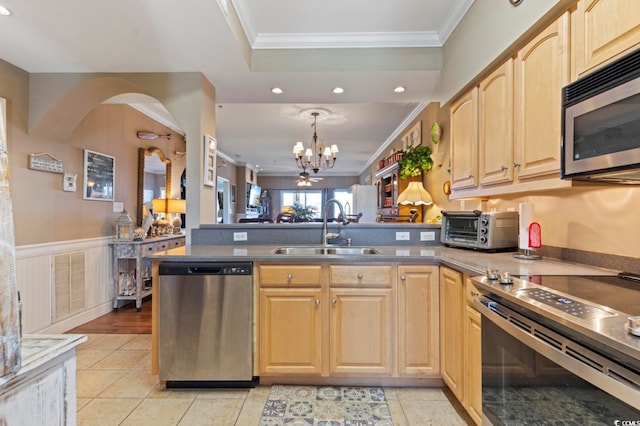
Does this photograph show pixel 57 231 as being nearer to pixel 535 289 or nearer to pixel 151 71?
pixel 151 71

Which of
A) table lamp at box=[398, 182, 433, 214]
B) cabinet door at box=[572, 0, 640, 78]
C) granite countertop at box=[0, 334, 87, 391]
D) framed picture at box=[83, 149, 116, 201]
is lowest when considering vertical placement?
granite countertop at box=[0, 334, 87, 391]

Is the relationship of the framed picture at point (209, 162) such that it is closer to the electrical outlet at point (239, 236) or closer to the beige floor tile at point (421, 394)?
the electrical outlet at point (239, 236)

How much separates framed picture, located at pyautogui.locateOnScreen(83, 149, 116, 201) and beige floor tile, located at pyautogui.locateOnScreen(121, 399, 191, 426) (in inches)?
99.2

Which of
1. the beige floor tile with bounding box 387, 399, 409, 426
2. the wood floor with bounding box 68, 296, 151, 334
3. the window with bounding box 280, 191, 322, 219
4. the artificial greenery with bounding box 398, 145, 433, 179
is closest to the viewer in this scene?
the beige floor tile with bounding box 387, 399, 409, 426

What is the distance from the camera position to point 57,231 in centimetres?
320

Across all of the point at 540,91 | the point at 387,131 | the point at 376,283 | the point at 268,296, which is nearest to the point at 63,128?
the point at 268,296

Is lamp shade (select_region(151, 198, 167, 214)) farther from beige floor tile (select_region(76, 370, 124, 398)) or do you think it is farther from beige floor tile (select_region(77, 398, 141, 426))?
beige floor tile (select_region(77, 398, 141, 426))

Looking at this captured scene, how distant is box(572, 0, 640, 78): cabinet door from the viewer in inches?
45.6

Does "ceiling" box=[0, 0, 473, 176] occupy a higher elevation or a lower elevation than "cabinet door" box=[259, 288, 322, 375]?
higher

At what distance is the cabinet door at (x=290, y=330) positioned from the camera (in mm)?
2168

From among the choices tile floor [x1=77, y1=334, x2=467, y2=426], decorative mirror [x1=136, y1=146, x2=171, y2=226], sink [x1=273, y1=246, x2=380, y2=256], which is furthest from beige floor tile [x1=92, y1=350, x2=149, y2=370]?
decorative mirror [x1=136, y1=146, x2=171, y2=226]

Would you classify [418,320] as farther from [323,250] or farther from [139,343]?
[139,343]

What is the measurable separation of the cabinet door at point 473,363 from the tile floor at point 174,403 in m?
0.27

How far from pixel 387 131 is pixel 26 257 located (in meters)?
5.27
